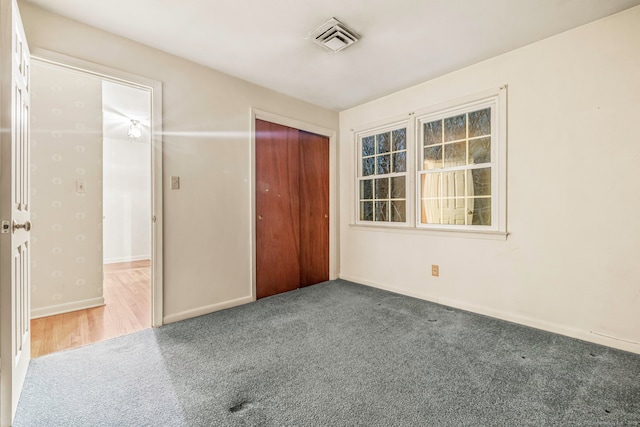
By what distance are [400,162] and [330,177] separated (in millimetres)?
1017

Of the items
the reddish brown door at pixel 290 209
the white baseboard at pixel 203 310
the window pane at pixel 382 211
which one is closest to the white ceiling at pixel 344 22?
the reddish brown door at pixel 290 209

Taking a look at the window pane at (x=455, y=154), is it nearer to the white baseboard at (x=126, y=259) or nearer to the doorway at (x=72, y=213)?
the doorway at (x=72, y=213)

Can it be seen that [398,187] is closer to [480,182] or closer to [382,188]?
[382,188]

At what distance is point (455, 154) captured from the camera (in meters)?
3.00

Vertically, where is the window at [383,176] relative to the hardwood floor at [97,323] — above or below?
above

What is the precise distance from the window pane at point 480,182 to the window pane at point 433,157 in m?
0.37

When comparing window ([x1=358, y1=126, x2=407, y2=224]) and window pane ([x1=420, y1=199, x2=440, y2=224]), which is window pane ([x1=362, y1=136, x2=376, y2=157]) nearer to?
window ([x1=358, y1=126, x2=407, y2=224])

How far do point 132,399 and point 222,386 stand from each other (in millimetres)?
452

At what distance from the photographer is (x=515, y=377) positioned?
1.72m

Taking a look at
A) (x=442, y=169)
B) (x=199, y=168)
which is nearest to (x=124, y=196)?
(x=199, y=168)

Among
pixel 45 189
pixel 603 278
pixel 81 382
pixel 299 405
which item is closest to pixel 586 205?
pixel 603 278

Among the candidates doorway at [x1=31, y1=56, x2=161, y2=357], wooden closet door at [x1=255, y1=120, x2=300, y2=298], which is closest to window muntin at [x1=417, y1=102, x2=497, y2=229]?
wooden closet door at [x1=255, y1=120, x2=300, y2=298]

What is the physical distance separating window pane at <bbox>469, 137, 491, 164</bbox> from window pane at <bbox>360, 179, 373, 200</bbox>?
127 centimetres

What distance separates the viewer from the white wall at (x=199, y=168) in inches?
95.2
